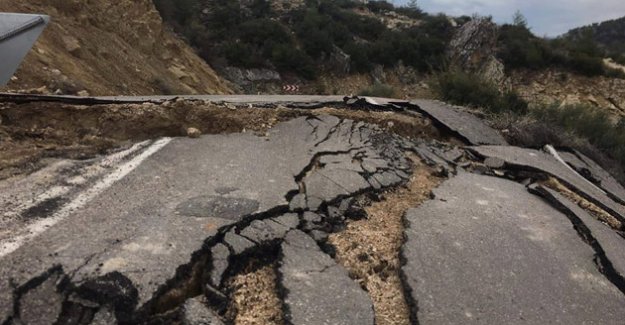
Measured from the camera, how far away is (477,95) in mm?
10695

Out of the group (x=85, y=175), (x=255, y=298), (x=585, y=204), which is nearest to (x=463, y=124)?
(x=585, y=204)

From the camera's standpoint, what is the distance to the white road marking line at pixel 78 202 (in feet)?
9.70

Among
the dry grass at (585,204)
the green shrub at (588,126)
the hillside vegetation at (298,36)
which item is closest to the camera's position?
the dry grass at (585,204)


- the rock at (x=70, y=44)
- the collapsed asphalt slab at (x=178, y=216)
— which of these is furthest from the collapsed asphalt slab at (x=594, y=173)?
the rock at (x=70, y=44)

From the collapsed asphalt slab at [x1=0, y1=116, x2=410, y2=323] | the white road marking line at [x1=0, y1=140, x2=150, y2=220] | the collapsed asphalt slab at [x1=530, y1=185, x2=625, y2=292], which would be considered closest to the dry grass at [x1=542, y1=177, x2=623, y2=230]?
the collapsed asphalt slab at [x1=530, y1=185, x2=625, y2=292]

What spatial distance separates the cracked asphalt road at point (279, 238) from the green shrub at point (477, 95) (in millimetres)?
4553

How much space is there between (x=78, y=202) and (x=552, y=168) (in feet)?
18.2

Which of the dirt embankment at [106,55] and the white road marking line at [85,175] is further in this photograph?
the dirt embankment at [106,55]

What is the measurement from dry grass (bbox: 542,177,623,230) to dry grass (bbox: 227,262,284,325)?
12.6 ft

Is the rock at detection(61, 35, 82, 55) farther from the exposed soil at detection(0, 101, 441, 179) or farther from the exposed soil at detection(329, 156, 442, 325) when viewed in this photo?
the exposed soil at detection(329, 156, 442, 325)

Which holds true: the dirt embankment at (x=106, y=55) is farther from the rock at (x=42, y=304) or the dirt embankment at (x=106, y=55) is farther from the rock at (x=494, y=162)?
the rock at (x=494, y=162)

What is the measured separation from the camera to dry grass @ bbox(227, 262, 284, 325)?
9.03ft

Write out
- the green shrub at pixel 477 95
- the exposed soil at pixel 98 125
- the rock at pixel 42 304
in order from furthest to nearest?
the green shrub at pixel 477 95 → the exposed soil at pixel 98 125 → the rock at pixel 42 304

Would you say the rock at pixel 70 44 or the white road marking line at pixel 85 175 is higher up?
the rock at pixel 70 44
